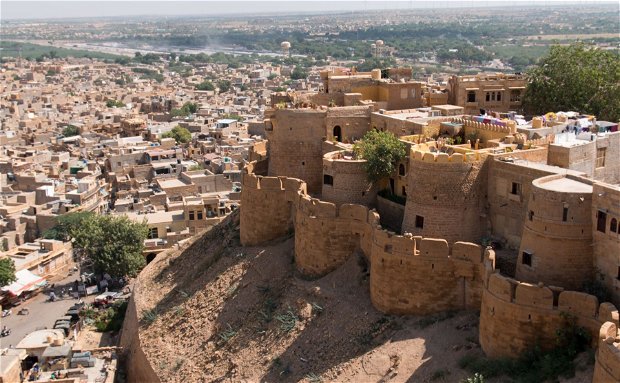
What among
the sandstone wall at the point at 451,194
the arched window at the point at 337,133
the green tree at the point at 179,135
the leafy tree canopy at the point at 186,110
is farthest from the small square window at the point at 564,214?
the leafy tree canopy at the point at 186,110

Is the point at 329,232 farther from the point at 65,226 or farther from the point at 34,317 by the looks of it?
the point at 65,226

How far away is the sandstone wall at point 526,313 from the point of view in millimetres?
17312

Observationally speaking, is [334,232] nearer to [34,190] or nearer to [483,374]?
[483,374]

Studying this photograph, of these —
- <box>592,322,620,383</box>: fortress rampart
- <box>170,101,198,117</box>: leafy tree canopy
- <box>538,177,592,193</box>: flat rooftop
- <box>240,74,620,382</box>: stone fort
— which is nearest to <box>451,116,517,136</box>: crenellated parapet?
<box>240,74,620,382</box>: stone fort

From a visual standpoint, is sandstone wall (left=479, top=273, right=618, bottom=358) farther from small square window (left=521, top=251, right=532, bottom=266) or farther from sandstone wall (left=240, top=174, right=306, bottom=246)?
sandstone wall (left=240, top=174, right=306, bottom=246)

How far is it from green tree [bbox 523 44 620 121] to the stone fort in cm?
435

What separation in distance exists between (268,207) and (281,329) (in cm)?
583

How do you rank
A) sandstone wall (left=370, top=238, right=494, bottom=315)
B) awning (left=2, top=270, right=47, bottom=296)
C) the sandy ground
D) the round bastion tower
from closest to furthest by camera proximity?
the round bastion tower < the sandy ground < sandstone wall (left=370, top=238, right=494, bottom=315) < awning (left=2, top=270, right=47, bottom=296)

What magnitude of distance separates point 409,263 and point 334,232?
146 inches

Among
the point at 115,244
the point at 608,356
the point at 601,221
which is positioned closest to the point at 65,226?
the point at 115,244

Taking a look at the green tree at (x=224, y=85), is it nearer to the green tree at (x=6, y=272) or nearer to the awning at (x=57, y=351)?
the green tree at (x=6, y=272)

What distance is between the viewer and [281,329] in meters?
23.8

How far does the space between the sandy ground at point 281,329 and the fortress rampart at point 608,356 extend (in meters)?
1.49

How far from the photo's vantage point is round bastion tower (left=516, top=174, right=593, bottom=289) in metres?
18.5
